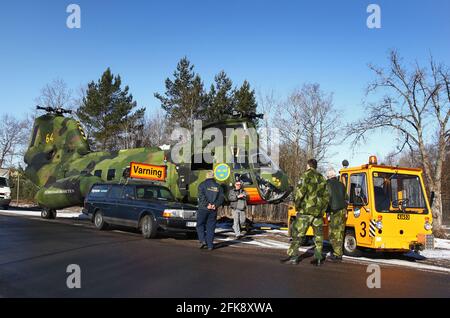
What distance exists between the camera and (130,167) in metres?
16.4

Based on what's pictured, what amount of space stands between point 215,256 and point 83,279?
3589mm

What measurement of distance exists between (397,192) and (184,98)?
35715 mm

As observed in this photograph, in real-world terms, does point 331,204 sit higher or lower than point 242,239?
higher

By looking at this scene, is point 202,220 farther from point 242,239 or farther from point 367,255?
point 367,255

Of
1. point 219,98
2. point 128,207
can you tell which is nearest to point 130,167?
point 128,207

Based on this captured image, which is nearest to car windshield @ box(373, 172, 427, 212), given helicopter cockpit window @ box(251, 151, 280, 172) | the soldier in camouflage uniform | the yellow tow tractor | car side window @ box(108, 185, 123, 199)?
the yellow tow tractor

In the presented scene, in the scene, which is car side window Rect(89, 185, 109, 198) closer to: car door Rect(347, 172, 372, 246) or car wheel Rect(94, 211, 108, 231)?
car wheel Rect(94, 211, 108, 231)

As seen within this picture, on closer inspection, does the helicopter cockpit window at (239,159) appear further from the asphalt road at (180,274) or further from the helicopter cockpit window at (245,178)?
the asphalt road at (180,274)

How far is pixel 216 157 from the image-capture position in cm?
1608

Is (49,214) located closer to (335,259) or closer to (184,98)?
(335,259)

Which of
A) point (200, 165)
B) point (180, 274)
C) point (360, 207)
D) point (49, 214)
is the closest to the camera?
point (180, 274)

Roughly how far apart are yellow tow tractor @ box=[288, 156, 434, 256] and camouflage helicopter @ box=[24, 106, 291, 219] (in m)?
4.22

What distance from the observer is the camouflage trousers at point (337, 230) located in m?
9.89
